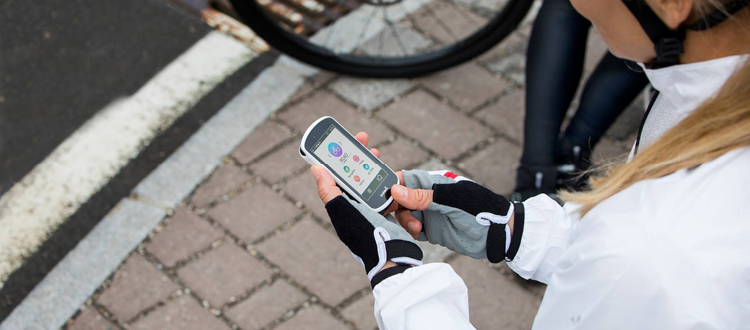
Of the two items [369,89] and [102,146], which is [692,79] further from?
[102,146]

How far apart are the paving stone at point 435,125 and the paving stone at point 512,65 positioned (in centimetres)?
33

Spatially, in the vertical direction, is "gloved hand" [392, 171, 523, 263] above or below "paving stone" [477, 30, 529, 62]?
above

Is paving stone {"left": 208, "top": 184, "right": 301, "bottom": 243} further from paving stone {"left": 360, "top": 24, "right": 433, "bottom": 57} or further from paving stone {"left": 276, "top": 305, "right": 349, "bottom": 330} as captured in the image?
paving stone {"left": 360, "top": 24, "right": 433, "bottom": 57}

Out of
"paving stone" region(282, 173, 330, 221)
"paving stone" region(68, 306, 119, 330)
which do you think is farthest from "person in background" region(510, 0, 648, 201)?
"paving stone" region(68, 306, 119, 330)

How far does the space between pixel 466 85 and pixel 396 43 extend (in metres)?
0.41

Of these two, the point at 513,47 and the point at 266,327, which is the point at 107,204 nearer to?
the point at 266,327

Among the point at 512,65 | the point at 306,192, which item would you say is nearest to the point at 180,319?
the point at 306,192

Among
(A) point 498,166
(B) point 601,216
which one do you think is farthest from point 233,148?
(B) point 601,216

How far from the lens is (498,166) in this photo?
2.57 meters

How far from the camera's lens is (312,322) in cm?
217

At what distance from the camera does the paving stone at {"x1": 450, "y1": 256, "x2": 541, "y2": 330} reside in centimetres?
220

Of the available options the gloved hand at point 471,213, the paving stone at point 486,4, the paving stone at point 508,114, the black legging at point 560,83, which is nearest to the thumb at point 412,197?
the gloved hand at point 471,213

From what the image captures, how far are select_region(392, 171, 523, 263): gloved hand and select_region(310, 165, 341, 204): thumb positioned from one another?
14 centimetres

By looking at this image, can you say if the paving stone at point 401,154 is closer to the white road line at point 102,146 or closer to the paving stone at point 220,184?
the paving stone at point 220,184
